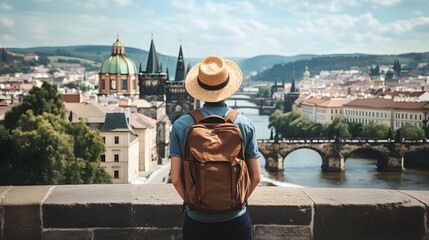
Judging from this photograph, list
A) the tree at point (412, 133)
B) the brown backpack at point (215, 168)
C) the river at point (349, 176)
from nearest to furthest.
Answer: the brown backpack at point (215, 168), the river at point (349, 176), the tree at point (412, 133)

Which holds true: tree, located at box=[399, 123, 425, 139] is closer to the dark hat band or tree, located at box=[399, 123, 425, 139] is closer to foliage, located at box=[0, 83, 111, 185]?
foliage, located at box=[0, 83, 111, 185]

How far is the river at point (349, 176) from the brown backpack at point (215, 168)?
30.6 metres

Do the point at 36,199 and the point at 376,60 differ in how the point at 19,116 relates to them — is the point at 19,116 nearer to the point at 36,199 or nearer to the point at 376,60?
the point at 36,199

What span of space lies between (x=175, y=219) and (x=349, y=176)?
1465 inches

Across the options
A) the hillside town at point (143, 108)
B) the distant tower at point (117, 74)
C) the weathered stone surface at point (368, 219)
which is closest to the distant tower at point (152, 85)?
the hillside town at point (143, 108)

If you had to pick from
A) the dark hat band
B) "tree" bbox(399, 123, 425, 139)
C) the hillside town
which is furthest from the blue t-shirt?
"tree" bbox(399, 123, 425, 139)

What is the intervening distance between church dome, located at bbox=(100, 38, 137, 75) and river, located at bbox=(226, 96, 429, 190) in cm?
1716

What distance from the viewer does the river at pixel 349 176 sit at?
3447 cm

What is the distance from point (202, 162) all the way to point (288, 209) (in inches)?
41.0

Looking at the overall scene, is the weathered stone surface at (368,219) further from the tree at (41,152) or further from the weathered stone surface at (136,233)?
the tree at (41,152)

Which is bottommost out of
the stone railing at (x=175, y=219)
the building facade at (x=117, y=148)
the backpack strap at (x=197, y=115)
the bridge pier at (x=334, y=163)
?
the bridge pier at (x=334, y=163)

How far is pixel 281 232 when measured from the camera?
3.64 meters

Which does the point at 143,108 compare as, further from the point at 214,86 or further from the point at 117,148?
the point at 214,86

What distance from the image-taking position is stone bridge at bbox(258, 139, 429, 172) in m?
44.8
